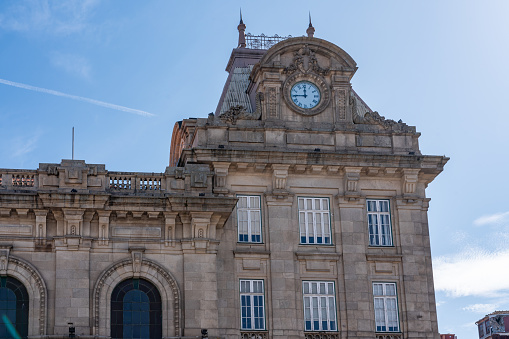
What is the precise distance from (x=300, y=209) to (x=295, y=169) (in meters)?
1.69

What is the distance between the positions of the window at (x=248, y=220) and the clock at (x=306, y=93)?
486 centimetres

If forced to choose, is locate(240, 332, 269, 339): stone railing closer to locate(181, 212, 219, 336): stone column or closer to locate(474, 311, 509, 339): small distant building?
locate(181, 212, 219, 336): stone column

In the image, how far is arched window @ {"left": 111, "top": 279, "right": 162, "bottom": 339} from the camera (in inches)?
1350

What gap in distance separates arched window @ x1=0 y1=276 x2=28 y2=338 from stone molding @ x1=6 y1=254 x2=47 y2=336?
207 millimetres

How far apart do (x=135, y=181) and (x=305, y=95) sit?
29.5 feet

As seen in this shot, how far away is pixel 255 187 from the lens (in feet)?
126

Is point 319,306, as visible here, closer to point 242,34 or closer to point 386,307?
point 386,307

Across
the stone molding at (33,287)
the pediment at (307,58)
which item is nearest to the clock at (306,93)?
the pediment at (307,58)

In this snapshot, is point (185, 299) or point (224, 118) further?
point (224, 118)

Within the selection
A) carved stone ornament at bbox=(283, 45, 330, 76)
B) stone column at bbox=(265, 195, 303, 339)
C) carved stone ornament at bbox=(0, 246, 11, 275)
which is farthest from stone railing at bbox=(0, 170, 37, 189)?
carved stone ornament at bbox=(283, 45, 330, 76)

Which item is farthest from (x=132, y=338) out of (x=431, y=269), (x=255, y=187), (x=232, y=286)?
(x=431, y=269)

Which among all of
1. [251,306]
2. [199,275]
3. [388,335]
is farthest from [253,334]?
[388,335]

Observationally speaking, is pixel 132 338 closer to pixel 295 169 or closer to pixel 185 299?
pixel 185 299

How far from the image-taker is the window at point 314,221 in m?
38.3
